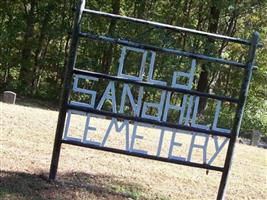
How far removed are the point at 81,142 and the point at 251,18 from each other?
63.7 feet

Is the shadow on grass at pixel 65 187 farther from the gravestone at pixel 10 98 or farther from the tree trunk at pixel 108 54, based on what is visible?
the tree trunk at pixel 108 54

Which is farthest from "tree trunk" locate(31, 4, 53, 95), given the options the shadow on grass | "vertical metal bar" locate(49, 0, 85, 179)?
"vertical metal bar" locate(49, 0, 85, 179)

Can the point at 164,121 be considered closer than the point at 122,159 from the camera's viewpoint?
Yes

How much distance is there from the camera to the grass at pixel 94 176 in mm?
4953

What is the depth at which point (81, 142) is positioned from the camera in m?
5.10

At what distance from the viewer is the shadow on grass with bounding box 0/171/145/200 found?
15.5 feet

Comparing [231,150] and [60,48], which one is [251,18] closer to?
[60,48]

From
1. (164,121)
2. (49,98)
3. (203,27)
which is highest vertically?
(203,27)

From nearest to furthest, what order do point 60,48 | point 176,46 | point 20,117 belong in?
1. point 20,117
2. point 176,46
3. point 60,48

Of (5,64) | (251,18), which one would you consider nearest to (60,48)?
(5,64)

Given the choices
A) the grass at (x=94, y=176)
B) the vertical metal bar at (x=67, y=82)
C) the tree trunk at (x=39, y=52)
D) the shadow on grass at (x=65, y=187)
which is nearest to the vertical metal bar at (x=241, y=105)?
the grass at (x=94, y=176)

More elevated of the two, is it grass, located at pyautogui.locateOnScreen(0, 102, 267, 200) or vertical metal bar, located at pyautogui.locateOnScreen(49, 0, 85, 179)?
vertical metal bar, located at pyautogui.locateOnScreen(49, 0, 85, 179)

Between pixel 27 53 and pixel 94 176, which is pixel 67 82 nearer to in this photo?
pixel 94 176

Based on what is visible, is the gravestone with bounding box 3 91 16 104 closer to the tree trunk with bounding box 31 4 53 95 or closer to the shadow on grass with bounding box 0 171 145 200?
the tree trunk with bounding box 31 4 53 95
